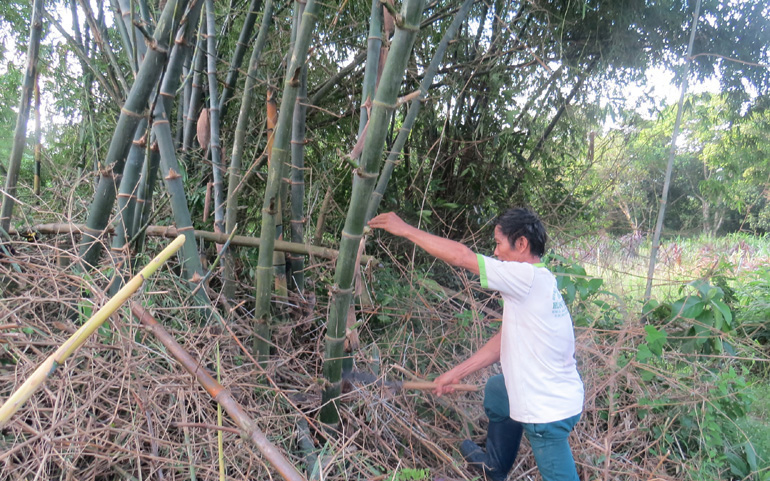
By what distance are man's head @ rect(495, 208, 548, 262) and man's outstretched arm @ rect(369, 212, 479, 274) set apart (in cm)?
22

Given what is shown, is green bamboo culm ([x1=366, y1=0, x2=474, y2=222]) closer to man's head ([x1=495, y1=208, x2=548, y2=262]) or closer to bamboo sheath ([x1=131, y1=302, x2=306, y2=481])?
man's head ([x1=495, y1=208, x2=548, y2=262])

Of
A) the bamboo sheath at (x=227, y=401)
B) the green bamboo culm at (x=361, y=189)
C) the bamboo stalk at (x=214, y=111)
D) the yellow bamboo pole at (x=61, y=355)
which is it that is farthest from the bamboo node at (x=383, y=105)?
the bamboo stalk at (x=214, y=111)

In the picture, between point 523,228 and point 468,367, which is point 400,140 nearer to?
point 523,228

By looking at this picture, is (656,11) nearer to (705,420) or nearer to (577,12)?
(577,12)

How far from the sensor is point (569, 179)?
4.11 m

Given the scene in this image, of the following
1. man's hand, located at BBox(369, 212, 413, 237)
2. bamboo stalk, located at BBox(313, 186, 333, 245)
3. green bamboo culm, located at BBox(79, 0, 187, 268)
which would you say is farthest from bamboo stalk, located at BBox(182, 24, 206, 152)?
man's hand, located at BBox(369, 212, 413, 237)

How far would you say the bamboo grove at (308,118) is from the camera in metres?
1.59

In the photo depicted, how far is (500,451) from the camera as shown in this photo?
6.73ft

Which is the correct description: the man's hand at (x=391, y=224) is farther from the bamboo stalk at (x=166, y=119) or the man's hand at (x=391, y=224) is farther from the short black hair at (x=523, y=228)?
the bamboo stalk at (x=166, y=119)

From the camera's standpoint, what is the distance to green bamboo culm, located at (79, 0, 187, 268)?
1.44m

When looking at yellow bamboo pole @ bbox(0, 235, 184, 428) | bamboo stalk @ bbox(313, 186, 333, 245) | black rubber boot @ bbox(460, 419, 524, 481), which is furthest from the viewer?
bamboo stalk @ bbox(313, 186, 333, 245)

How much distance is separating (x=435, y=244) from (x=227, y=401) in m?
0.89

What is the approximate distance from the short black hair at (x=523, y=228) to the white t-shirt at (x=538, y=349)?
93mm

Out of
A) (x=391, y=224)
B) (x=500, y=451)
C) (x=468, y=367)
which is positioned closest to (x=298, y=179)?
(x=391, y=224)
